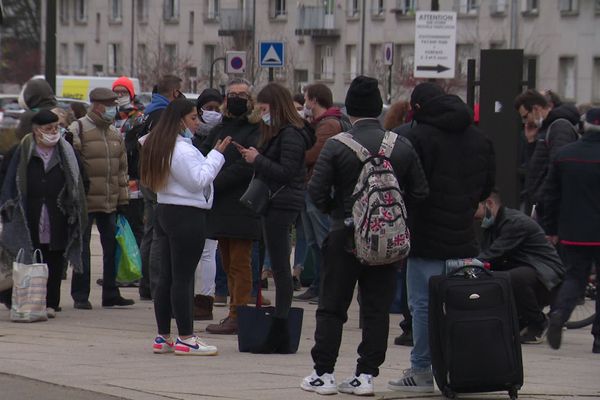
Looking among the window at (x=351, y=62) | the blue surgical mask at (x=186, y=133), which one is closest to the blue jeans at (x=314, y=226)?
the blue surgical mask at (x=186, y=133)

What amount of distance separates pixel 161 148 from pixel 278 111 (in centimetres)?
96

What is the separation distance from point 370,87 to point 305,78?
232 ft

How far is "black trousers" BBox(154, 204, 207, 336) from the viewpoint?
10.6m

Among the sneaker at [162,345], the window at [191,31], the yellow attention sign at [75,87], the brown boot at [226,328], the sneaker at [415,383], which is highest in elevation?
the window at [191,31]

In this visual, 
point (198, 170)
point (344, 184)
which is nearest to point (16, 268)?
point (198, 170)

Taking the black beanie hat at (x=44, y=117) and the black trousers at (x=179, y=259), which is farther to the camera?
the black beanie hat at (x=44, y=117)

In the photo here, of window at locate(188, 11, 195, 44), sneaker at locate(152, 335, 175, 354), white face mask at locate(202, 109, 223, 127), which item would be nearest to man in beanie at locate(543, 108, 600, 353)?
white face mask at locate(202, 109, 223, 127)

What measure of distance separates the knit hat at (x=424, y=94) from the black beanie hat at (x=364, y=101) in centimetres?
24

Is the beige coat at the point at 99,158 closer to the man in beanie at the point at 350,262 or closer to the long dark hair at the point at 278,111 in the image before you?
the long dark hair at the point at 278,111

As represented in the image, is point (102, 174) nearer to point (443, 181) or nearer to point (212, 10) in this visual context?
point (443, 181)

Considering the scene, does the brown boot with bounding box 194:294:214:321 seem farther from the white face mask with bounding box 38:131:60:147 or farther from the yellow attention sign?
the yellow attention sign

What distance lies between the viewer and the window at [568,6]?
65.0m

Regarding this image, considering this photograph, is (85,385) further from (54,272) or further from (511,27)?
(511,27)

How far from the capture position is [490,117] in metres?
16.0
